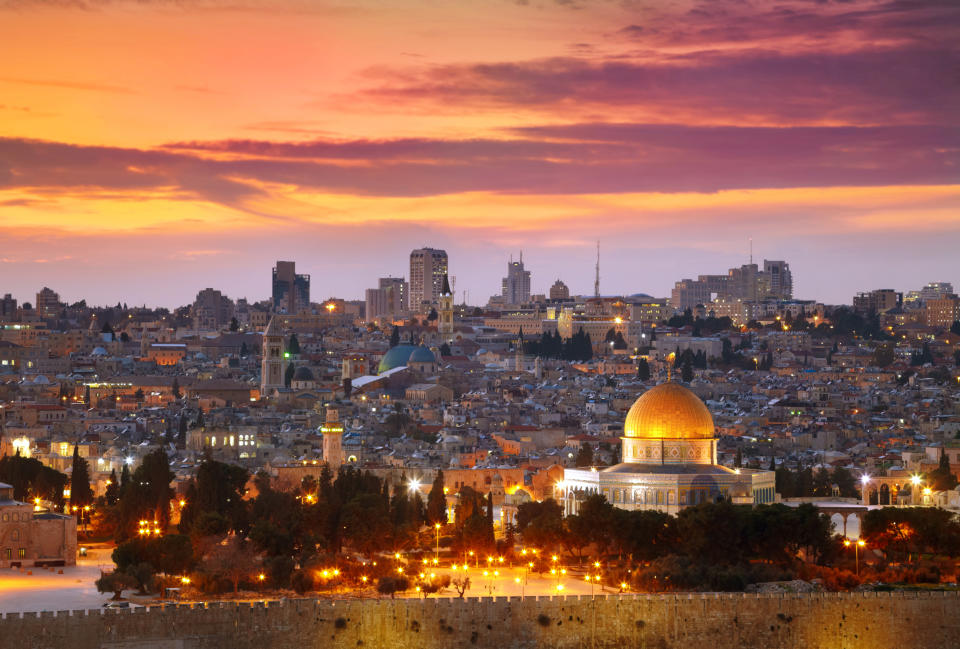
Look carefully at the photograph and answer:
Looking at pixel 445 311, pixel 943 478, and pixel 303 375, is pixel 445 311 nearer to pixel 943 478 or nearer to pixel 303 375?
pixel 303 375

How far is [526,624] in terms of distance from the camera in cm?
3919

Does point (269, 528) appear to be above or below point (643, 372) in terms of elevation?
below

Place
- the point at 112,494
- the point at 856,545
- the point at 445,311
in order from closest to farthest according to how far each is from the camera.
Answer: the point at 856,545
the point at 112,494
the point at 445,311

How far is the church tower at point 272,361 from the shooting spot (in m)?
110

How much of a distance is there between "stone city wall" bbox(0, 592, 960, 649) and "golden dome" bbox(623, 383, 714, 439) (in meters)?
15.3

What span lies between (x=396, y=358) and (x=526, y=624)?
8395cm

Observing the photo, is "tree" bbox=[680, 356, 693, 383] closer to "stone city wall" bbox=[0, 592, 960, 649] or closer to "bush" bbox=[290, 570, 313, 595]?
"bush" bbox=[290, 570, 313, 595]

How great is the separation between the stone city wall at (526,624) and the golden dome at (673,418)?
15269 millimetres

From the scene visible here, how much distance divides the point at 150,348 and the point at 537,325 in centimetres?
3788

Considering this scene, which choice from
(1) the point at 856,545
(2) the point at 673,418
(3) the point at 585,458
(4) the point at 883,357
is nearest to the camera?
(1) the point at 856,545

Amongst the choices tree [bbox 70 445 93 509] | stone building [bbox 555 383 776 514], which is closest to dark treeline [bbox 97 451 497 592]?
tree [bbox 70 445 93 509]

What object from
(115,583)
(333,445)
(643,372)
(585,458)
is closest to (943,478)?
(585,458)

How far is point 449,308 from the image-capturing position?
151 meters

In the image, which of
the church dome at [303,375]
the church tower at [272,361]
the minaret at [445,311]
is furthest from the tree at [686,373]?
the minaret at [445,311]
